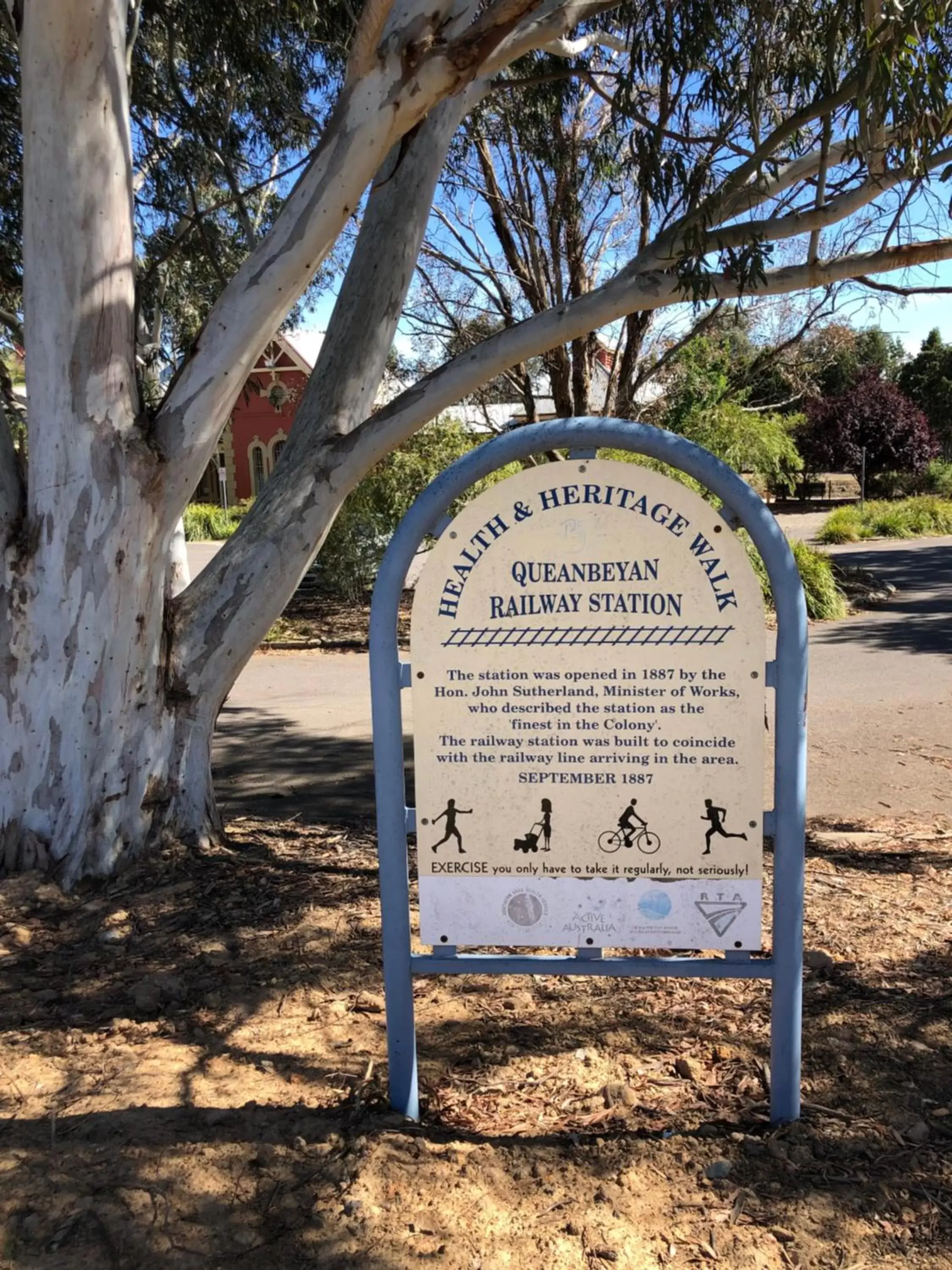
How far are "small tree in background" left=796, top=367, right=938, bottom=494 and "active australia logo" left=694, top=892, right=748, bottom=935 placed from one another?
35.8 m

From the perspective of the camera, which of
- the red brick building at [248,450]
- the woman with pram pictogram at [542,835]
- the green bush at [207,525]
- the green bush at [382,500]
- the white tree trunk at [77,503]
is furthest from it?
the red brick building at [248,450]

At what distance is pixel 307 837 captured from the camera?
5.46m

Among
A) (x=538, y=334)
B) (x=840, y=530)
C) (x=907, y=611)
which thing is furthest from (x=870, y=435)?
(x=538, y=334)

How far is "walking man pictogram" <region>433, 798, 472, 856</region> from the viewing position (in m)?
2.67

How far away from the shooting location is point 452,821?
2678 millimetres

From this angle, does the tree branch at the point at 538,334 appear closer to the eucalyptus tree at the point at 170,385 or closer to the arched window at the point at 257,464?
the eucalyptus tree at the point at 170,385

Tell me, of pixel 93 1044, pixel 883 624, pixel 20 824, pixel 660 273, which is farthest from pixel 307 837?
pixel 883 624

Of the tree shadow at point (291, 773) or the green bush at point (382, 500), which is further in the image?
the green bush at point (382, 500)

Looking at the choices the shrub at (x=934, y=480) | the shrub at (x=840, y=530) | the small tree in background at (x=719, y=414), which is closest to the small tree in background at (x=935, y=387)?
the shrub at (x=934, y=480)

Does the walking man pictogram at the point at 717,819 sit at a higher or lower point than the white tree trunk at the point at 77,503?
lower

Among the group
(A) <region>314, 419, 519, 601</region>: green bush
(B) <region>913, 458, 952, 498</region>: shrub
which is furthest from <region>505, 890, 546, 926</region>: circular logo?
(B) <region>913, 458, 952, 498</region>: shrub

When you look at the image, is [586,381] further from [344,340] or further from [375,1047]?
[375,1047]

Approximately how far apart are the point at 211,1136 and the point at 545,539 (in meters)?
1.70

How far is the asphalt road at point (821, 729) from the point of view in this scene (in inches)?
250
